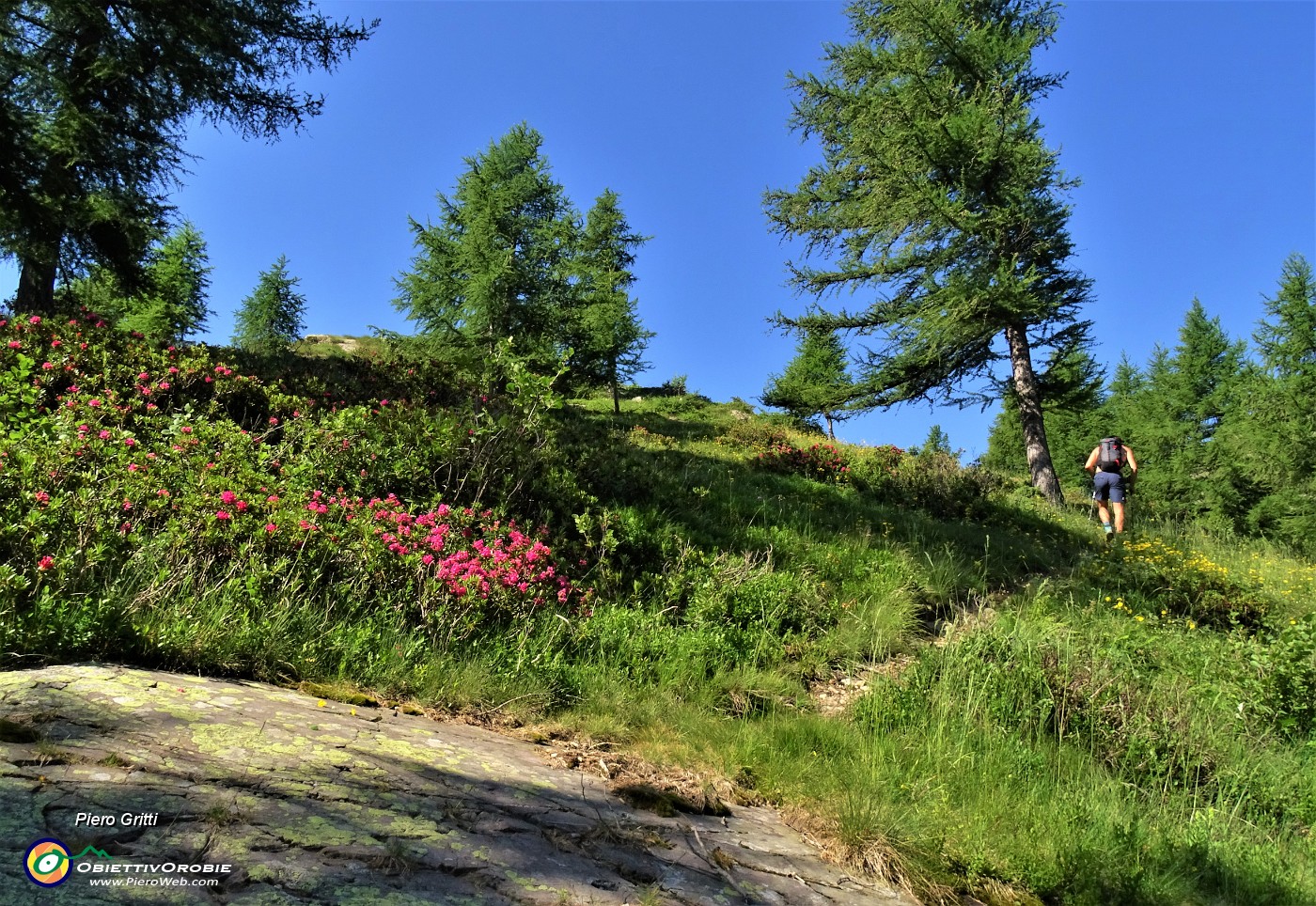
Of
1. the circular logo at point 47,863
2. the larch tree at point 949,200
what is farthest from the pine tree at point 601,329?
the circular logo at point 47,863

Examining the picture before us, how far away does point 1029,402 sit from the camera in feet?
45.8

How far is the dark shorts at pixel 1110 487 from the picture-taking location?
10695 mm

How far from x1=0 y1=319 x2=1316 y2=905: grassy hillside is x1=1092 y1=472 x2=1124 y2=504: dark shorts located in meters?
2.87

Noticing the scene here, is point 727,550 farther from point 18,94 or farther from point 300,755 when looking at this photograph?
point 18,94

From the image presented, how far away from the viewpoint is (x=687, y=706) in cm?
414

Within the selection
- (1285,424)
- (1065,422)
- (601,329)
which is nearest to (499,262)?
(601,329)

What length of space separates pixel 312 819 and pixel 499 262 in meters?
16.7

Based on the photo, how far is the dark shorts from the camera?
10695 mm

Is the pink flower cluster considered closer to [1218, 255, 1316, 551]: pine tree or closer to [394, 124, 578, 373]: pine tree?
[394, 124, 578, 373]: pine tree

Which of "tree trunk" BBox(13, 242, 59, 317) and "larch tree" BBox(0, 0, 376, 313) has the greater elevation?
"larch tree" BBox(0, 0, 376, 313)

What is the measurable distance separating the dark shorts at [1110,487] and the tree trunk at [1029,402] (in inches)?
108

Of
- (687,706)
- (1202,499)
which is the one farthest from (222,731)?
(1202,499)

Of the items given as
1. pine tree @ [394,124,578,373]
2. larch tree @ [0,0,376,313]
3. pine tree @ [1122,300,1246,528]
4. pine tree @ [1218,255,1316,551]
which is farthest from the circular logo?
pine tree @ [1122,300,1246,528]

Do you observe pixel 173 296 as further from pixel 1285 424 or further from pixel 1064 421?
pixel 1064 421
